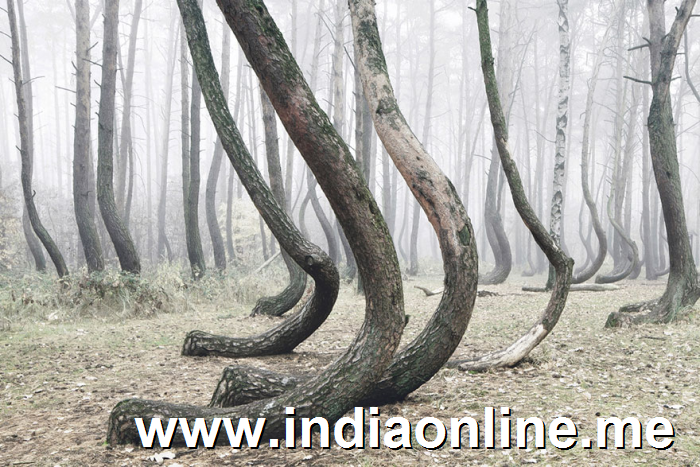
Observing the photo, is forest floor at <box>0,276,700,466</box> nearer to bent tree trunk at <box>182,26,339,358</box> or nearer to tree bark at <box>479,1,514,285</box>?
bent tree trunk at <box>182,26,339,358</box>

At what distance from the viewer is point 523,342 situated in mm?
4965

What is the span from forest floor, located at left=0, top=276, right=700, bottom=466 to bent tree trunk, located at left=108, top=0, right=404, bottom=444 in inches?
9.2

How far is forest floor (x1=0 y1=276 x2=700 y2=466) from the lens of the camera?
9.98ft

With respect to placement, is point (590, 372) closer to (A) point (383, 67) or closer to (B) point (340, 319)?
(A) point (383, 67)

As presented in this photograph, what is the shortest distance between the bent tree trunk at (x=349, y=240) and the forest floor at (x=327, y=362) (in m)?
0.23

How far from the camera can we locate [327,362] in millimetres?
5672

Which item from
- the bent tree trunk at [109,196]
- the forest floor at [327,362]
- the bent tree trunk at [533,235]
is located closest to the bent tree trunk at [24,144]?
the bent tree trunk at [109,196]

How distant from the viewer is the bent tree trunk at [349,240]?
9.84 ft

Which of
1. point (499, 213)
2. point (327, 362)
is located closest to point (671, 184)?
point (327, 362)

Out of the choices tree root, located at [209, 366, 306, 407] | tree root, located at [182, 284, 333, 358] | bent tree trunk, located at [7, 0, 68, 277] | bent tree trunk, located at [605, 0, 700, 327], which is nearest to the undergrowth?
bent tree trunk, located at [7, 0, 68, 277]

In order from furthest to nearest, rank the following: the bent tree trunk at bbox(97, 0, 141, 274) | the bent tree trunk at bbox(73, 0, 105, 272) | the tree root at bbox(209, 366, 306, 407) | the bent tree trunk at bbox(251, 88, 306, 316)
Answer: the bent tree trunk at bbox(73, 0, 105, 272) < the bent tree trunk at bbox(97, 0, 141, 274) < the bent tree trunk at bbox(251, 88, 306, 316) < the tree root at bbox(209, 366, 306, 407)

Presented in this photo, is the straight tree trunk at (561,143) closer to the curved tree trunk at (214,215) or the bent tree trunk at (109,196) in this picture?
the curved tree trunk at (214,215)

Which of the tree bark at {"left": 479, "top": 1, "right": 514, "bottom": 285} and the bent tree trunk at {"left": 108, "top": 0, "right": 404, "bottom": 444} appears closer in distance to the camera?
the bent tree trunk at {"left": 108, "top": 0, "right": 404, "bottom": 444}

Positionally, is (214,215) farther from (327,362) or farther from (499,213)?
(327,362)
